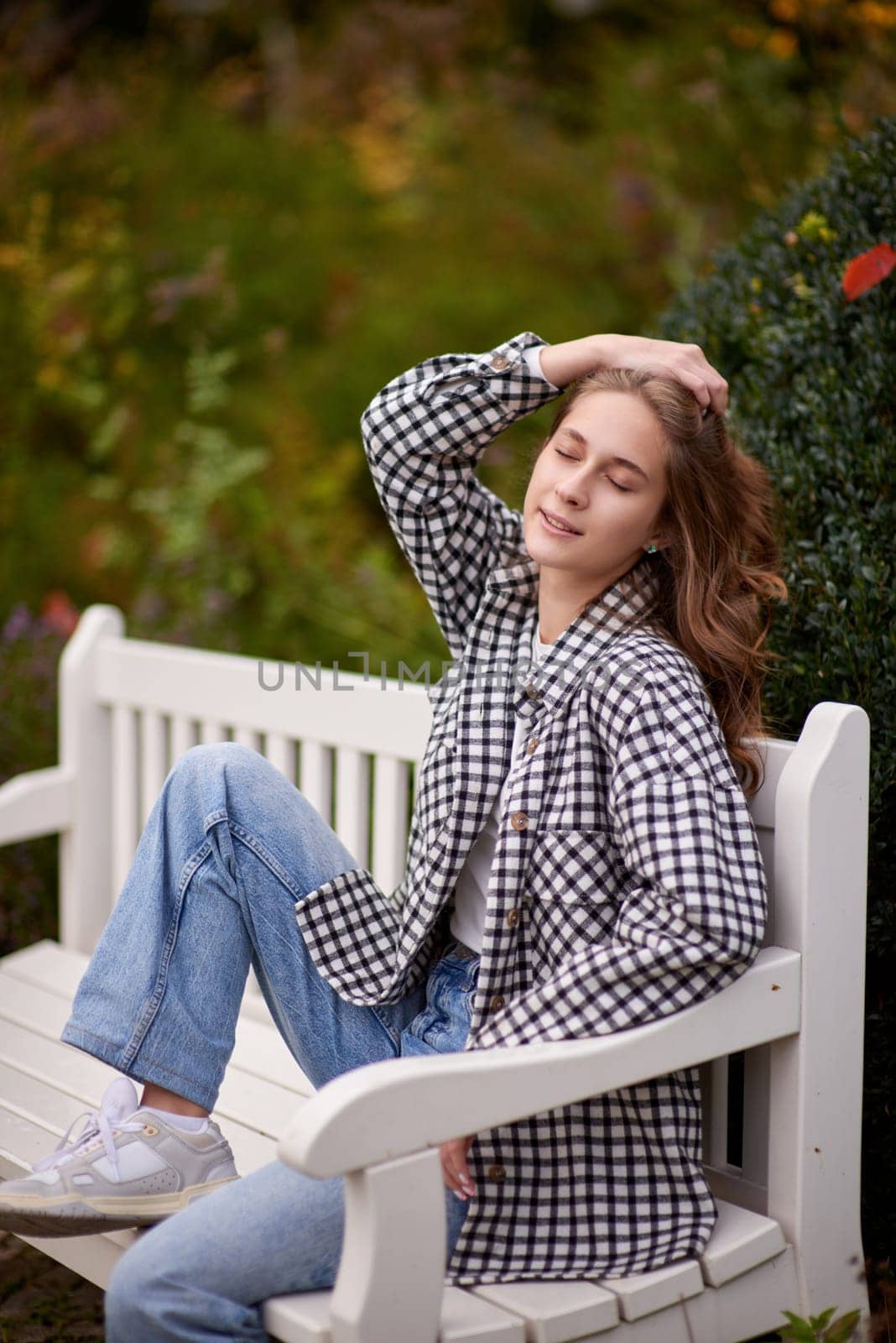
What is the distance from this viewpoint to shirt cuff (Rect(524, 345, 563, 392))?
233cm

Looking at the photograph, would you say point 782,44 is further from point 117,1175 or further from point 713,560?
point 117,1175

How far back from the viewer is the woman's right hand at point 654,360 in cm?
214

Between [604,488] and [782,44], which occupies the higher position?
[782,44]

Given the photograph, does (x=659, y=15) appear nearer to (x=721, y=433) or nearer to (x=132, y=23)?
(x=132, y=23)

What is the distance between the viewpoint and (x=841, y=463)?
235 centimetres

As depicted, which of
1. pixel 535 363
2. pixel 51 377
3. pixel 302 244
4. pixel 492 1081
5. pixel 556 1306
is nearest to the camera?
pixel 492 1081

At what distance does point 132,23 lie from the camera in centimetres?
757

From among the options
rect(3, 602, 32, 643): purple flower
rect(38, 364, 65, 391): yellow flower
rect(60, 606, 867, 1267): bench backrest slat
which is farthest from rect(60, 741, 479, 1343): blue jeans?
rect(38, 364, 65, 391): yellow flower

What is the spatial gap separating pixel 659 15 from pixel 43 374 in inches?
138

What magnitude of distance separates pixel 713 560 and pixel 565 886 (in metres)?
0.59

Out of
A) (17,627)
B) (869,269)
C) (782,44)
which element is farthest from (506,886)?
(782,44)

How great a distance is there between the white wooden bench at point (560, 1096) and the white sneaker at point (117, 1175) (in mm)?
112

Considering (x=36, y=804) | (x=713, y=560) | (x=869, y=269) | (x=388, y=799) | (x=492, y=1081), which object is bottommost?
(x=36, y=804)

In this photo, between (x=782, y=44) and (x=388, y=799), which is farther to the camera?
(x=782, y=44)
